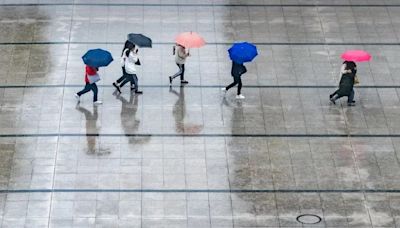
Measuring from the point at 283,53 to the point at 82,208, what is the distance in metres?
8.46

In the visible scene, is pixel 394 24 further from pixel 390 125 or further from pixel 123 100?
pixel 123 100

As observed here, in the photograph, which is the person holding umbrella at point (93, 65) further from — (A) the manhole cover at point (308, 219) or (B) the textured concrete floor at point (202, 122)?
(A) the manhole cover at point (308, 219)

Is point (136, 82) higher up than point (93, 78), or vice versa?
point (136, 82)

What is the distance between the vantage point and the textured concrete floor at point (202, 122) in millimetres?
23812

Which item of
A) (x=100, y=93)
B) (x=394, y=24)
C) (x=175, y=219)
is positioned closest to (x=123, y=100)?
(x=100, y=93)

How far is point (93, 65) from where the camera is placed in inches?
1049

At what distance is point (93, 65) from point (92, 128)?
1.48 meters

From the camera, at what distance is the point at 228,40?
3033 cm

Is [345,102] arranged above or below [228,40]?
below

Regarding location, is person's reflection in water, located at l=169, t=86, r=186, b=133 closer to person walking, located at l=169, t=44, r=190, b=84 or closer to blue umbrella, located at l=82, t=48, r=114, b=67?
person walking, located at l=169, t=44, r=190, b=84

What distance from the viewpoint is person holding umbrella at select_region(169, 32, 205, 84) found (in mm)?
27312

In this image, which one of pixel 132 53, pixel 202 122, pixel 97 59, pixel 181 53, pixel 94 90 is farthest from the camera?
pixel 181 53

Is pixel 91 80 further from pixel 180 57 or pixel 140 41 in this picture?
pixel 180 57

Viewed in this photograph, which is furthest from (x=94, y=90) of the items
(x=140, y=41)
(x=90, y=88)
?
(x=140, y=41)
